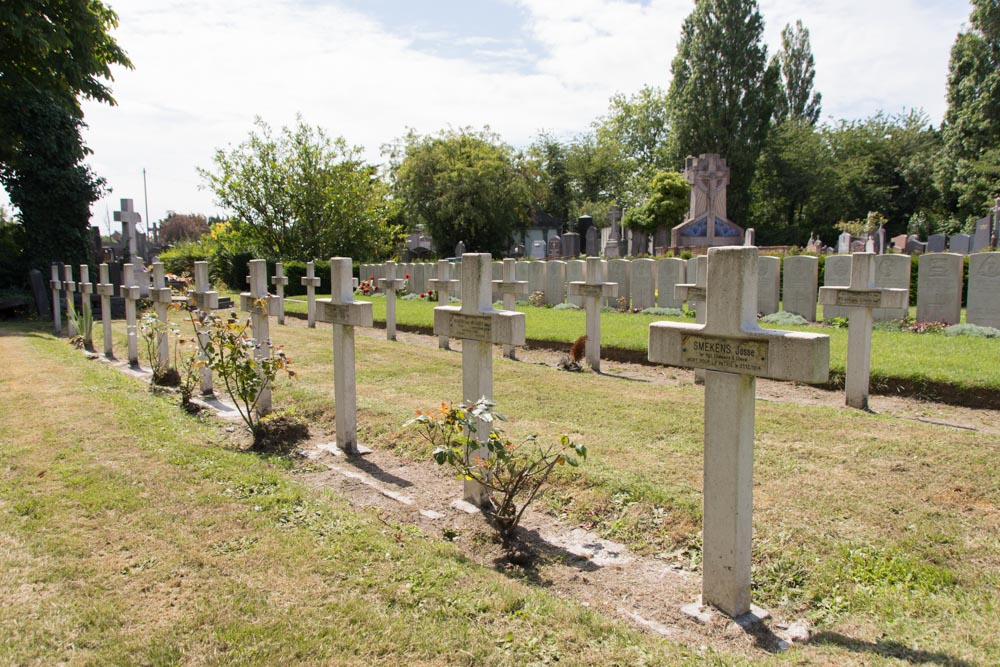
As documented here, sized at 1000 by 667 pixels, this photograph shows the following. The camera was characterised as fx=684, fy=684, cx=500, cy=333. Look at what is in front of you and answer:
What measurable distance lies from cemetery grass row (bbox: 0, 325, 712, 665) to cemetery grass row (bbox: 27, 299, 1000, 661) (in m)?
1.06

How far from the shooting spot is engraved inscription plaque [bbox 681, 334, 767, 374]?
3.15 metres

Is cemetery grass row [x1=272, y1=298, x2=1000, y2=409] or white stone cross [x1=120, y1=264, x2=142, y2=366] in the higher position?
white stone cross [x1=120, y1=264, x2=142, y2=366]

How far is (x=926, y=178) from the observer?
41.0m

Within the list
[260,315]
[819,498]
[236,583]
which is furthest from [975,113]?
[236,583]

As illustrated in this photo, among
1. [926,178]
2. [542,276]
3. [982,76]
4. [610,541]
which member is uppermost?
[982,76]

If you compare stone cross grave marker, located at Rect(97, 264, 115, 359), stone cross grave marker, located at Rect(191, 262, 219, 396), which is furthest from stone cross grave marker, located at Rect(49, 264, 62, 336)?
stone cross grave marker, located at Rect(191, 262, 219, 396)

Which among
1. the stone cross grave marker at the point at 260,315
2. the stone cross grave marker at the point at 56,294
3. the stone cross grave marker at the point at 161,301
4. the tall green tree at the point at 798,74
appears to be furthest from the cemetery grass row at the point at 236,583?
the tall green tree at the point at 798,74

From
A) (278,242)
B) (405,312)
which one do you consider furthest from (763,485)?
(278,242)

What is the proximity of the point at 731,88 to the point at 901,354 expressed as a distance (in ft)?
111

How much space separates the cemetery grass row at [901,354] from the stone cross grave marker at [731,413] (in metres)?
5.59

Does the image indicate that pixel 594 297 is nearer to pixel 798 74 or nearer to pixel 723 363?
pixel 723 363

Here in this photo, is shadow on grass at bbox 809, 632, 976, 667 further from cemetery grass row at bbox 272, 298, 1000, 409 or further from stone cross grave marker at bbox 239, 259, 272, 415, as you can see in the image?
cemetery grass row at bbox 272, 298, 1000, 409

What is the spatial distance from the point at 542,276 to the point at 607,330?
6.21 m

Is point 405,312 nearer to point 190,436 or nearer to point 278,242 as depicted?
point 190,436
